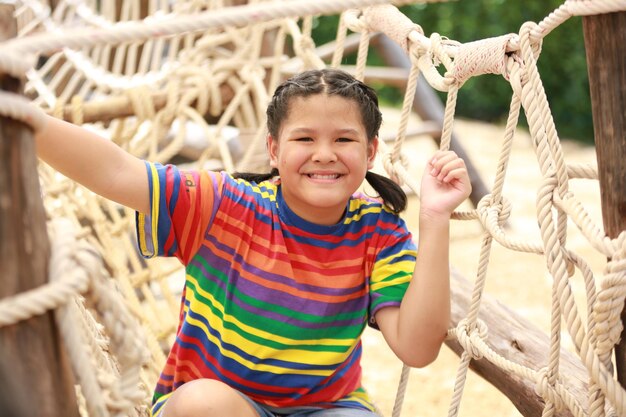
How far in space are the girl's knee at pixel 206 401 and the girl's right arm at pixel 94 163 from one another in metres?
0.24

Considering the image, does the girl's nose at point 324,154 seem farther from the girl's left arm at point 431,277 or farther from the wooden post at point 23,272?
the wooden post at point 23,272

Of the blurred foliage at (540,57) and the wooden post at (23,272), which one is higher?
the blurred foliage at (540,57)

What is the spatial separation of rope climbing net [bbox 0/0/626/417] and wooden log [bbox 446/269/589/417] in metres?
0.03

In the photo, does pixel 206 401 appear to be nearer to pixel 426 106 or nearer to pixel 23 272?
pixel 23 272

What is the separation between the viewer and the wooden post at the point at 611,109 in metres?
0.83

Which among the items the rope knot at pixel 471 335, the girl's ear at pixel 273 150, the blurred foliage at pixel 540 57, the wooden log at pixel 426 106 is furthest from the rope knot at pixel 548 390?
the blurred foliage at pixel 540 57

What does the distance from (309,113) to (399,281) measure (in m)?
0.26

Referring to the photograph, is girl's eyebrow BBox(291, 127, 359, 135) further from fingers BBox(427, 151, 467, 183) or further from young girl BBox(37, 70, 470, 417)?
fingers BBox(427, 151, 467, 183)

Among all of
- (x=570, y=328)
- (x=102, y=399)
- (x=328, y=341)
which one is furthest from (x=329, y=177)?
(x=102, y=399)

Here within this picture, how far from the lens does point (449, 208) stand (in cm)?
112

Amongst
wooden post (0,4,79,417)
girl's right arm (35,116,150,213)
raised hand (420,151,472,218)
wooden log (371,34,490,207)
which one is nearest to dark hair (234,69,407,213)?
raised hand (420,151,472,218)

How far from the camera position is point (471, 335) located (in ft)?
3.85

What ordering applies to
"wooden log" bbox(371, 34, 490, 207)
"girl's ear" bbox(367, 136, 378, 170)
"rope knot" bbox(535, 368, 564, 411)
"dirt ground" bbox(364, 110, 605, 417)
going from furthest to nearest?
"wooden log" bbox(371, 34, 490, 207), "dirt ground" bbox(364, 110, 605, 417), "girl's ear" bbox(367, 136, 378, 170), "rope knot" bbox(535, 368, 564, 411)

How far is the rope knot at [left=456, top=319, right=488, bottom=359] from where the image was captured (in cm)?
116
